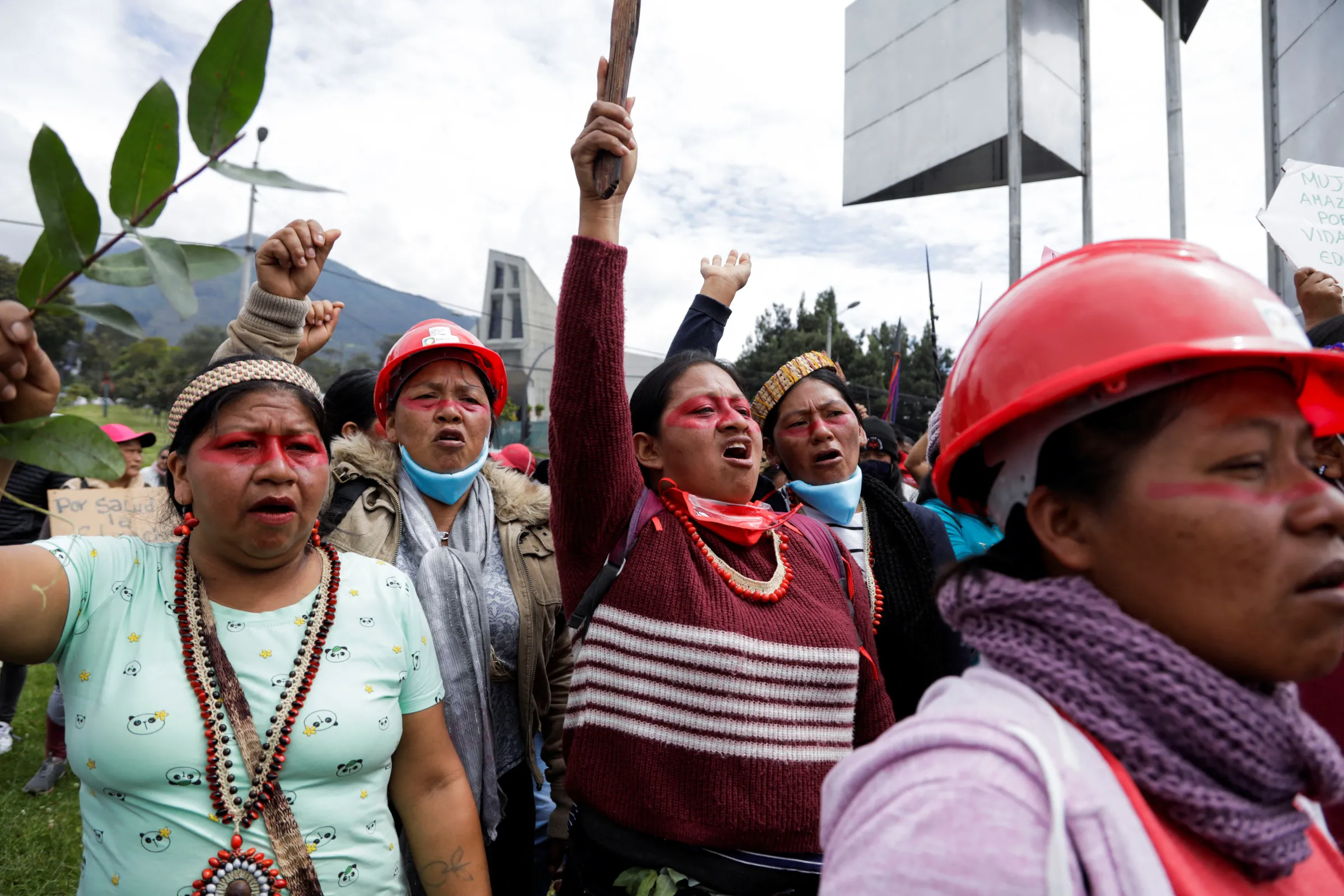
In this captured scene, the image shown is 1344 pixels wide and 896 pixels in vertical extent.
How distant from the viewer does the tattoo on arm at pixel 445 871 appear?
195 centimetres

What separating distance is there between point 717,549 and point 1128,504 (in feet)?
3.91

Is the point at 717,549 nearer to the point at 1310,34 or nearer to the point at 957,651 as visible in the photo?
the point at 957,651

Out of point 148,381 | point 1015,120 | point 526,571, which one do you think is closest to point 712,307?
point 526,571

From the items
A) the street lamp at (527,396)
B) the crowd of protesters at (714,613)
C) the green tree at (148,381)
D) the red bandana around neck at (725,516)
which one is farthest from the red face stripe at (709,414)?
the green tree at (148,381)

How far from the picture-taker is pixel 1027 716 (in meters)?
0.89

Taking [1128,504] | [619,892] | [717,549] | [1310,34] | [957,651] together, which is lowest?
[619,892]

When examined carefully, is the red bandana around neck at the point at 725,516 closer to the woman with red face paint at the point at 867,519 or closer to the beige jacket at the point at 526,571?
the woman with red face paint at the point at 867,519

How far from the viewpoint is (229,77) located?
0.68 m

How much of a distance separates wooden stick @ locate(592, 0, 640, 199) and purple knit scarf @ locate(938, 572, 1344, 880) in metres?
1.32

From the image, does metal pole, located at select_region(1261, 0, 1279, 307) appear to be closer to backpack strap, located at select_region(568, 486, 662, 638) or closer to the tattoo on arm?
backpack strap, located at select_region(568, 486, 662, 638)

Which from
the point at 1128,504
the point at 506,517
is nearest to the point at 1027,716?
the point at 1128,504

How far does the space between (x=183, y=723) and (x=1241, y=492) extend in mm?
1808

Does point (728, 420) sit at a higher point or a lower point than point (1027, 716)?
higher

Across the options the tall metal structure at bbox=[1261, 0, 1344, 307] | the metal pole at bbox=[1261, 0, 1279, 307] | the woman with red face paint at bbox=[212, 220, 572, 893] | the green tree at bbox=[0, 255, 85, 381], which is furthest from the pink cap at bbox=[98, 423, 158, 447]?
the metal pole at bbox=[1261, 0, 1279, 307]
